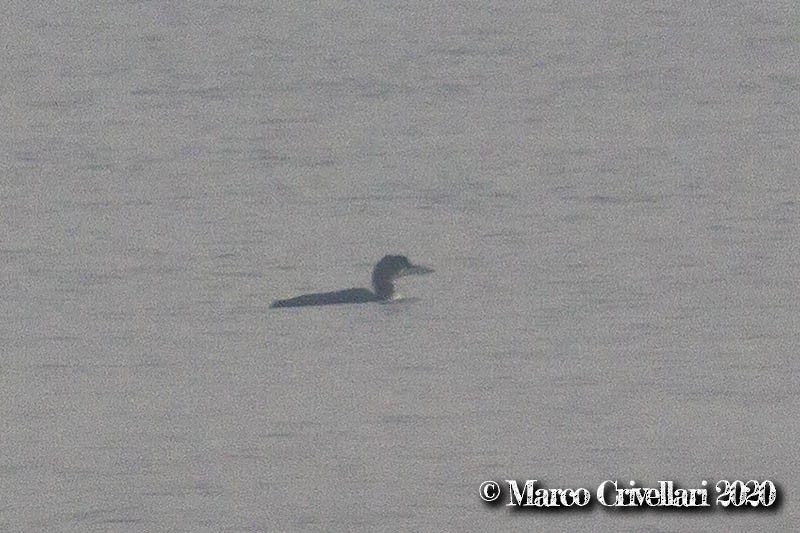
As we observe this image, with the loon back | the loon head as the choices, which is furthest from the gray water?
the loon head

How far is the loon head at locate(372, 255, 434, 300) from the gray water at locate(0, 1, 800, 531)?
0.18 meters

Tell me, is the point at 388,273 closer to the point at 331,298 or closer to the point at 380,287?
the point at 380,287

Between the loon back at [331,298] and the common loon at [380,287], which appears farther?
the common loon at [380,287]

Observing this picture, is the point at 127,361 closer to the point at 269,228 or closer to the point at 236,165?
the point at 269,228

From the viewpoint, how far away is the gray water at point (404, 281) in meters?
7.94

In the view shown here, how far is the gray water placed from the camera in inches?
313

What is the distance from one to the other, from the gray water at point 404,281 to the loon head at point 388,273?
7.3 inches

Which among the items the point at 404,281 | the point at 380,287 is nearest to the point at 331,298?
the point at 380,287

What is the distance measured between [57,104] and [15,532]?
433 inches

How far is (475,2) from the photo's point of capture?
22.2 m

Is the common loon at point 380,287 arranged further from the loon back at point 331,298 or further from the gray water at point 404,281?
the gray water at point 404,281

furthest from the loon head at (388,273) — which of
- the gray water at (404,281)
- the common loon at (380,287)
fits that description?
the gray water at (404,281)

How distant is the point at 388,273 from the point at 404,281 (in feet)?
1.70

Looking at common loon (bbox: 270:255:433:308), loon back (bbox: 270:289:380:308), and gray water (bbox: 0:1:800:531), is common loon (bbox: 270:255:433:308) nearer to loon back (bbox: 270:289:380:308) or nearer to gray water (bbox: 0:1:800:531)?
loon back (bbox: 270:289:380:308)
